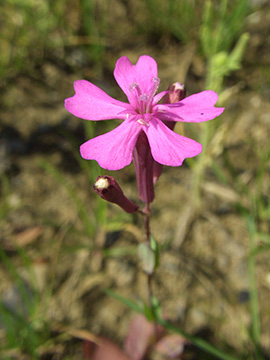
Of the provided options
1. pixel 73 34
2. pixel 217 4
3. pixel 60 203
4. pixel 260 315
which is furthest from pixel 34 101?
pixel 260 315

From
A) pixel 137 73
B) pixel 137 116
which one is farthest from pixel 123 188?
pixel 137 116

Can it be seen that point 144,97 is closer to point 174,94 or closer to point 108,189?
point 174,94

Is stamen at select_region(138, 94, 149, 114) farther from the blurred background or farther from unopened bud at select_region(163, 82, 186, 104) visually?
the blurred background

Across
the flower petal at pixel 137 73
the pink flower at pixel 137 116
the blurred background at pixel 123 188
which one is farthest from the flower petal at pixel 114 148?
the blurred background at pixel 123 188

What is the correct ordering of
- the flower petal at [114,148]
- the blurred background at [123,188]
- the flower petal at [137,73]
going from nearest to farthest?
the flower petal at [114,148] < the flower petal at [137,73] < the blurred background at [123,188]

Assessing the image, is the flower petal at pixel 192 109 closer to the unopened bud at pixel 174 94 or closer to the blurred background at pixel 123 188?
the unopened bud at pixel 174 94

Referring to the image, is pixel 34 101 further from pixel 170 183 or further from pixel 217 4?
pixel 217 4

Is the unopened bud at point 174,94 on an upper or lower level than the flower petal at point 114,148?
upper

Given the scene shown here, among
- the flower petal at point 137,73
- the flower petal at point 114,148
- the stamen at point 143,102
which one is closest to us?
the flower petal at point 114,148

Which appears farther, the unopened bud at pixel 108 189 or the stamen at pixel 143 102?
the stamen at pixel 143 102
